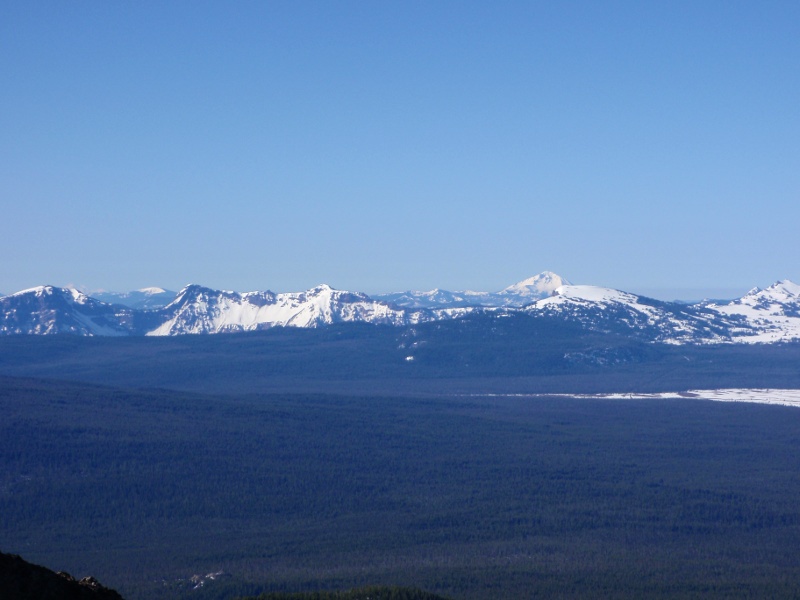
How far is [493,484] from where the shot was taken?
97250 millimetres

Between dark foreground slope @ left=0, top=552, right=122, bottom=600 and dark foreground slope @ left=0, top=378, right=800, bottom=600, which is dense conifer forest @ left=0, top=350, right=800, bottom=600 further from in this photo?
dark foreground slope @ left=0, top=552, right=122, bottom=600

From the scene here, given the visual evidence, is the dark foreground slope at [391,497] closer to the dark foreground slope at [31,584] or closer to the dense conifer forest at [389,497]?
the dense conifer forest at [389,497]

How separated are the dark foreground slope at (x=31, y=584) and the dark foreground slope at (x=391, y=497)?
3140 cm

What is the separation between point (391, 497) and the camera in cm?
9094

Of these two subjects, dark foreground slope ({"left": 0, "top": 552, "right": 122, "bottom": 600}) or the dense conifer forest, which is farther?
the dense conifer forest

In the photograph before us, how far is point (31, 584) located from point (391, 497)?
218 ft

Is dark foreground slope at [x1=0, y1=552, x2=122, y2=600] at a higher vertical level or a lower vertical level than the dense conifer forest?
higher

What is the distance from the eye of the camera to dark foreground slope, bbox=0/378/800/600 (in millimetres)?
63656

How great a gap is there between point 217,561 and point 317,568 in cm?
672

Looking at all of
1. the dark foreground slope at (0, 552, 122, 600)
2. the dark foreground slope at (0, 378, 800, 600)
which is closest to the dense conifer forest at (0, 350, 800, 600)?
the dark foreground slope at (0, 378, 800, 600)

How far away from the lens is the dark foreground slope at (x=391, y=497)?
6366cm

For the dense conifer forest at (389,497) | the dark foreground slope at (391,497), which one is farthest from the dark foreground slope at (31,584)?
the dense conifer forest at (389,497)

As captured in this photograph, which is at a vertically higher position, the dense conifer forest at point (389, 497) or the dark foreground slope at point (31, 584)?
the dark foreground slope at point (31, 584)

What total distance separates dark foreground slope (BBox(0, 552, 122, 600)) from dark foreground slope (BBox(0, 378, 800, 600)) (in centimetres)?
3140
